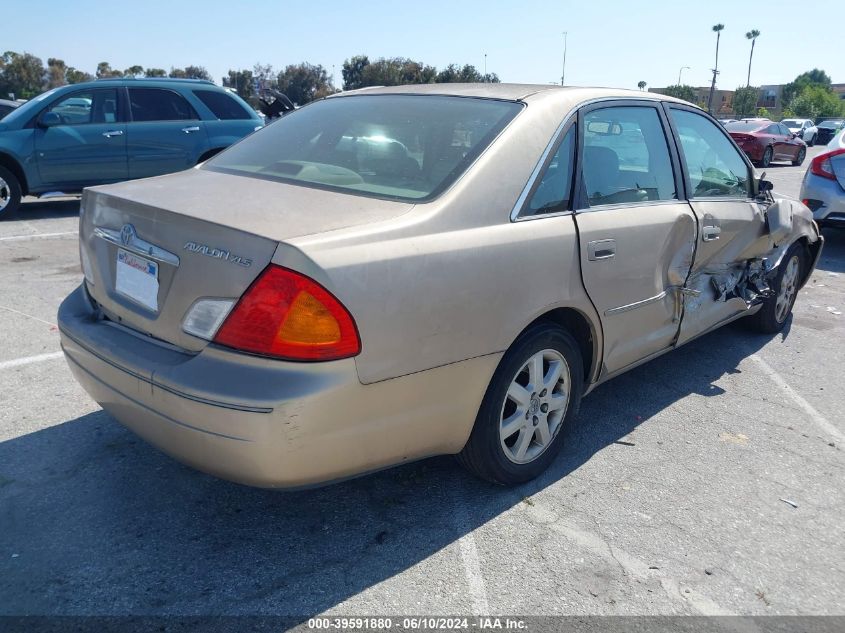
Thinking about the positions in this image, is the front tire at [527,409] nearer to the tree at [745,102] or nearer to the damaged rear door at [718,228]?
the damaged rear door at [718,228]

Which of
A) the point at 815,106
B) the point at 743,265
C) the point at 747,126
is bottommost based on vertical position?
the point at 743,265

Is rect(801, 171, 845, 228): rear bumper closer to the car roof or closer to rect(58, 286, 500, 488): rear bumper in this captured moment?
the car roof

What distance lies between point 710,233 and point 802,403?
47.3 inches

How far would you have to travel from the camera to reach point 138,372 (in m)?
2.59

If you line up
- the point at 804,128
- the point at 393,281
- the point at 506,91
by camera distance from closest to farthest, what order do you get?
1. the point at 393,281
2. the point at 506,91
3. the point at 804,128

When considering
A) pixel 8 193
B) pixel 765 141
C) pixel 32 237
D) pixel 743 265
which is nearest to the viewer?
pixel 743 265

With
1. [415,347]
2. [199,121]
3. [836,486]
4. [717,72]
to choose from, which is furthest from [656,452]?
[717,72]

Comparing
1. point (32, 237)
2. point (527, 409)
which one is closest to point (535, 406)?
point (527, 409)

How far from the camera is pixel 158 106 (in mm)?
10383

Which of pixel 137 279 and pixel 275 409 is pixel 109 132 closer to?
pixel 137 279

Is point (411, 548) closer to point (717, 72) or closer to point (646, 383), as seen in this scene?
point (646, 383)

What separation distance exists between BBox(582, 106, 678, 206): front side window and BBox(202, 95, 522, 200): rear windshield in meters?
0.49

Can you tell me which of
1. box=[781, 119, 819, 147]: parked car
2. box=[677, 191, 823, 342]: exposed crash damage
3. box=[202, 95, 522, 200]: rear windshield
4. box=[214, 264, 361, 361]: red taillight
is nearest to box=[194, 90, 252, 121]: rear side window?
box=[202, 95, 522, 200]: rear windshield

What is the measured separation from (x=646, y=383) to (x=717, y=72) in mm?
88217
